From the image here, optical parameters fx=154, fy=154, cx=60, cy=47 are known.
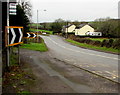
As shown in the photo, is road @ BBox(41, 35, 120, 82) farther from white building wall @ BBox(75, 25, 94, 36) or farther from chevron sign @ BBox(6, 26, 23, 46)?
white building wall @ BBox(75, 25, 94, 36)

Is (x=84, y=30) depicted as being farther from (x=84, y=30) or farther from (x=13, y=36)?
(x=13, y=36)

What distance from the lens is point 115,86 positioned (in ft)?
17.0

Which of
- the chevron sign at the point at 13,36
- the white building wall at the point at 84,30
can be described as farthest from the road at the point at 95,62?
the white building wall at the point at 84,30

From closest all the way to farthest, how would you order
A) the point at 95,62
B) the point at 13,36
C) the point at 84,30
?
the point at 13,36, the point at 95,62, the point at 84,30

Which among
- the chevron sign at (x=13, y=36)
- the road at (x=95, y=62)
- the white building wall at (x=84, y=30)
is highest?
the white building wall at (x=84, y=30)

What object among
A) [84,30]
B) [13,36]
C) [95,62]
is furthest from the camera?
[84,30]

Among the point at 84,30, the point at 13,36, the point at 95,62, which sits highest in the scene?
the point at 84,30

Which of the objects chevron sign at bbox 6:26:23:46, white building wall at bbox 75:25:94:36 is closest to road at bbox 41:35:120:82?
chevron sign at bbox 6:26:23:46

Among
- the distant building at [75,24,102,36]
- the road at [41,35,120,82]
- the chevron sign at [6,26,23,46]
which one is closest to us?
the chevron sign at [6,26,23,46]

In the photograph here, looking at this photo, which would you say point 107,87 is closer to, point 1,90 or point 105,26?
point 1,90

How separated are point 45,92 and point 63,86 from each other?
75 centimetres

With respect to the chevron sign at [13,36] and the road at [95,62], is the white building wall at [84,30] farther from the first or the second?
the chevron sign at [13,36]

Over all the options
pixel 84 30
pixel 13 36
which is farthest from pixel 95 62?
pixel 84 30

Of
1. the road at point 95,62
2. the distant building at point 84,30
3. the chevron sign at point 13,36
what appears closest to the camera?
the chevron sign at point 13,36
